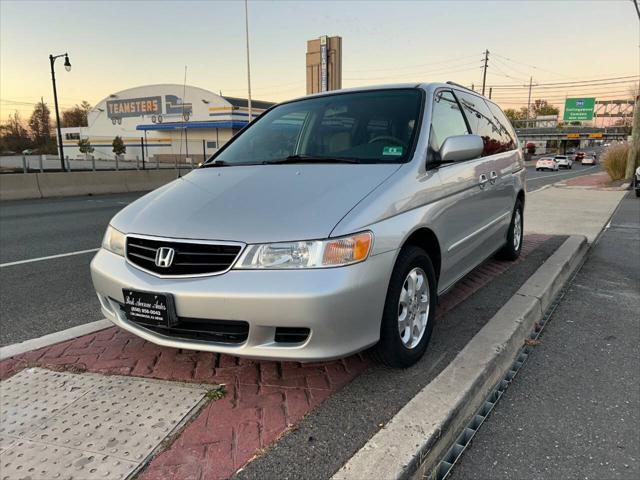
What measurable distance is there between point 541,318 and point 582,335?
364mm

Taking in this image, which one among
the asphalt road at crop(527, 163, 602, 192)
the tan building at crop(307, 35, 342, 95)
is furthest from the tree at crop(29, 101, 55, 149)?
the tan building at crop(307, 35, 342, 95)

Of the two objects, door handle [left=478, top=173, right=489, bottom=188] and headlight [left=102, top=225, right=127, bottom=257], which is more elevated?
door handle [left=478, top=173, right=489, bottom=188]

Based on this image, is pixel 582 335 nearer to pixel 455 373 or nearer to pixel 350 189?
pixel 455 373

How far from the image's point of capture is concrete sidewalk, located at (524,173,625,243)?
8062 millimetres

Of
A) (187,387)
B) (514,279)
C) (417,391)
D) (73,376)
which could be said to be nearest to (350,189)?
(417,391)

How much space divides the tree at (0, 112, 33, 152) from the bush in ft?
259

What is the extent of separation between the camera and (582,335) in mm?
3742

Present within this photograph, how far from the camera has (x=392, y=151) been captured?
320 cm

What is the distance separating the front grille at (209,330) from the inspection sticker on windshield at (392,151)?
4.96 ft

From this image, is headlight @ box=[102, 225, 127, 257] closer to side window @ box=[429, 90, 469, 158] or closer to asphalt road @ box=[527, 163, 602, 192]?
side window @ box=[429, 90, 469, 158]

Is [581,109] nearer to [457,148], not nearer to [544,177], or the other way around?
[544,177]

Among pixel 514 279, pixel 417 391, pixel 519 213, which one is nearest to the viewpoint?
pixel 417 391

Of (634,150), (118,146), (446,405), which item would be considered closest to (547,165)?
(634,150)

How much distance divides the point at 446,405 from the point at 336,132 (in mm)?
2095
